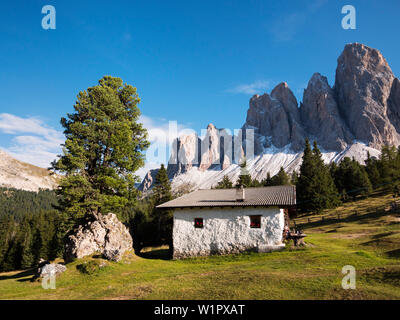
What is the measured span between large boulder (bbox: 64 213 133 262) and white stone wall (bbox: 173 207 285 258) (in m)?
5.44

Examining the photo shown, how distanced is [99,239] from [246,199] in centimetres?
1489

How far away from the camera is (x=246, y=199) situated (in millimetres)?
24031

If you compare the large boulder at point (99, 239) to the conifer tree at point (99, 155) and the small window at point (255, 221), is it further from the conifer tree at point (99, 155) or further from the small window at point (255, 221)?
the small window at point (255, 221)

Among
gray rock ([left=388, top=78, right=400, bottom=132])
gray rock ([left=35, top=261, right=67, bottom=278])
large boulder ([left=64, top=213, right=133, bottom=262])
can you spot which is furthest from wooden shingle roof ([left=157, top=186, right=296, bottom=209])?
gray rock ([left=388, top=78, right=400, bottom=132])

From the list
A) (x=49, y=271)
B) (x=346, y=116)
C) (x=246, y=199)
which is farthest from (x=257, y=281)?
(x=346, y=116)

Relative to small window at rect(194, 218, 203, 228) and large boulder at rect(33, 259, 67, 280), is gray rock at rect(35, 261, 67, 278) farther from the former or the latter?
small window at rect(194, 218, 203, 228)

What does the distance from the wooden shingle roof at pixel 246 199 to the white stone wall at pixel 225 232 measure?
1.93 ft

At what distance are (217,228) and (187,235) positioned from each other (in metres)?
3.16

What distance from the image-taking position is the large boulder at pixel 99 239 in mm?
21250

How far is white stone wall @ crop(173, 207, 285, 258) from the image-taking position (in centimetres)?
2116

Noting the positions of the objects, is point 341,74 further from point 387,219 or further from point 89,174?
point 89,174

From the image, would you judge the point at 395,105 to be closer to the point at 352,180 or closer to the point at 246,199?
the point at 352,180

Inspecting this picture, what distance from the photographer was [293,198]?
73.8 feet

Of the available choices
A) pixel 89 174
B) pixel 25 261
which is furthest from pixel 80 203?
pixel 25 261
